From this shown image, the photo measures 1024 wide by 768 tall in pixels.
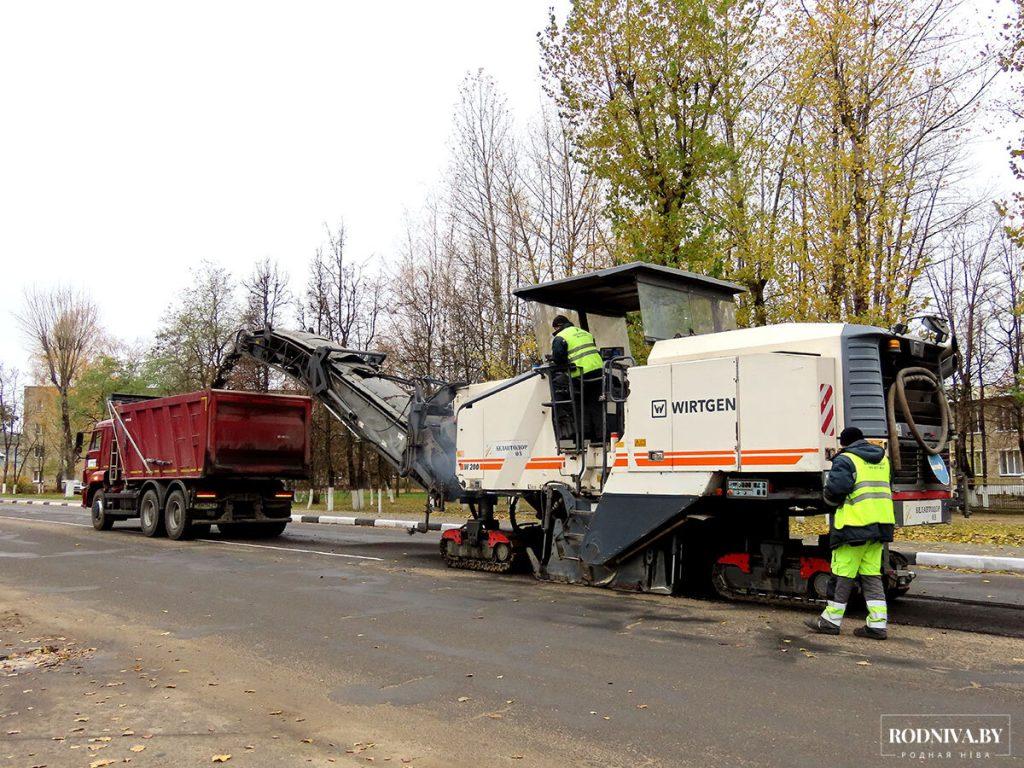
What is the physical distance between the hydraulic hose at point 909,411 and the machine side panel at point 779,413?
0.78m

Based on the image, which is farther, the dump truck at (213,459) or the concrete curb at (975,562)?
the dump truck at (213,459)

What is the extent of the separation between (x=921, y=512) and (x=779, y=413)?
162 centimetres

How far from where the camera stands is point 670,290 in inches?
371

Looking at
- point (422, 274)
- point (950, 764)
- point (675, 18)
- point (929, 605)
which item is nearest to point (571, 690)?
point (950, 764)

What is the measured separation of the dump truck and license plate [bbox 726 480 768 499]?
11073 mm

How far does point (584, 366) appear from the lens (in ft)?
30.2

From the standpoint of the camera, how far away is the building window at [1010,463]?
6105 cm

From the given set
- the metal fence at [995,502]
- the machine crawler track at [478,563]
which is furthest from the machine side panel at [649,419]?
the metal fence at [995,502]

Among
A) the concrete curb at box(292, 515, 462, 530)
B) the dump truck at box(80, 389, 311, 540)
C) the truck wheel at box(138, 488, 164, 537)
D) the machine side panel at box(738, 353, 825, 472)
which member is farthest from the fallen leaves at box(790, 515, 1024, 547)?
the truck wheel at box(138, 488, 164, 537)

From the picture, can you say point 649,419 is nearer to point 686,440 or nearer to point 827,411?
point 686,440

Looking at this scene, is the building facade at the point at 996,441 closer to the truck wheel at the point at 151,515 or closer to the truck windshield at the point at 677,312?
the truck windshield at the point at 677,312

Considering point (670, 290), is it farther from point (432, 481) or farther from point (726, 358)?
point (432, 481)

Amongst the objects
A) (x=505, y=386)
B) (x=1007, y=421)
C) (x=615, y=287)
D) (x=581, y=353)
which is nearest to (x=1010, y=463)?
(x=1007, y=421)

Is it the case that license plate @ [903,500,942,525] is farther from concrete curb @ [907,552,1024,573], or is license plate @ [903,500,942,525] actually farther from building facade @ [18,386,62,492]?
building facade @ [18,386,62,492]
